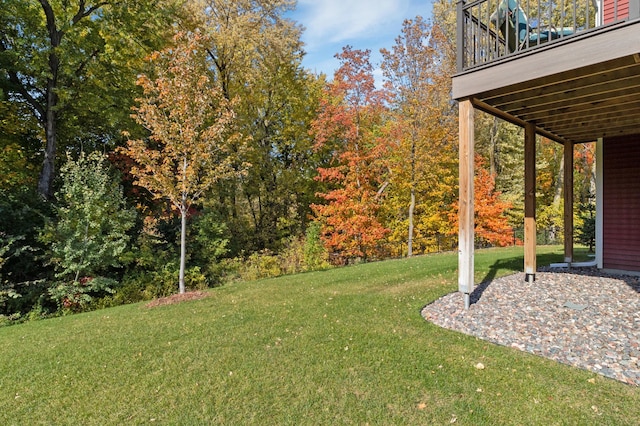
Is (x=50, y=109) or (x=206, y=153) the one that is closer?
(x=206, y=153)

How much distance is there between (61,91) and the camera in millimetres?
8680

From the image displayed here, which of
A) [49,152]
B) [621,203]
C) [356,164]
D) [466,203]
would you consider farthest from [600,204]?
[49,152]

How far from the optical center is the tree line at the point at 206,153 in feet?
22.4

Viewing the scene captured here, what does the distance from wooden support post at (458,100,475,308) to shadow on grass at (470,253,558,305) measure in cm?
60

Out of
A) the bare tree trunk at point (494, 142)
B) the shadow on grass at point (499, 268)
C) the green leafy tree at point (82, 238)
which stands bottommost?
the shadow on grass at point (499, 268)

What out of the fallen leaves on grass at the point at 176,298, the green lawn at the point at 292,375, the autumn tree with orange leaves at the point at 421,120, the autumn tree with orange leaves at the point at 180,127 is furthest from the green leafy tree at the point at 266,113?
the green lawn at the point at 292,375

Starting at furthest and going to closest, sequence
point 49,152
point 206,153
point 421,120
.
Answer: point 421,120
point 49,152
point 206,153

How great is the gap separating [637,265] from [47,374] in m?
9.08

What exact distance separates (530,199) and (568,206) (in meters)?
2.24

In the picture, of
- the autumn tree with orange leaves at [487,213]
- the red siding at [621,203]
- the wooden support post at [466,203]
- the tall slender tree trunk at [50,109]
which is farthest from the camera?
the autumn tree with orange leaves at [487,213]

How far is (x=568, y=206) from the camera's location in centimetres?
701

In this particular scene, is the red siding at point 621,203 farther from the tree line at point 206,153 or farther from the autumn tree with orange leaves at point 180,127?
the autumn tree with orange leaves at point 180,127

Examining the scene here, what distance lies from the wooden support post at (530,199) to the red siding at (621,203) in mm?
2249

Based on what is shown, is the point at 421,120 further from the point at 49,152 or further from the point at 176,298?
the point at 49,152
